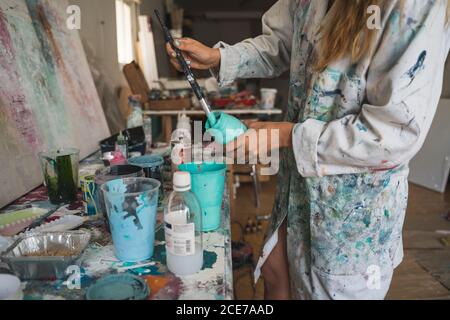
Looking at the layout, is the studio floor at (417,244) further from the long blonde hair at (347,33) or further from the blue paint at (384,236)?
the long blonde hair at (347,33)

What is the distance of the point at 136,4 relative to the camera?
11.2ft

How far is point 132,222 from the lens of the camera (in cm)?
73

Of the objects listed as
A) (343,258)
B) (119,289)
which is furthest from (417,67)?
(119,289)

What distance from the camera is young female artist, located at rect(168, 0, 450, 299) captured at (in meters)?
0.72

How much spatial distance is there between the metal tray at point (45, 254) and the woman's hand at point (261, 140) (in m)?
0.39

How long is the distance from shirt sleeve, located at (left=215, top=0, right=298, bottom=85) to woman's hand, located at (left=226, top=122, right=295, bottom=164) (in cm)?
39

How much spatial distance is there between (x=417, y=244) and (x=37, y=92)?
8.53 ft

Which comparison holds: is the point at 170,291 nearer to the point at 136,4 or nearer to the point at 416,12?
the point at 416,12

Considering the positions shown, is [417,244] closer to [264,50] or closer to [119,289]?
[264,50]

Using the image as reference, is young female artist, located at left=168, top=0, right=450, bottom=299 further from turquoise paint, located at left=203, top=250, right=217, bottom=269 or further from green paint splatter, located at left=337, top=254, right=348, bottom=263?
turquoise paint, located at left=203, top=250, right=217, bottom=269

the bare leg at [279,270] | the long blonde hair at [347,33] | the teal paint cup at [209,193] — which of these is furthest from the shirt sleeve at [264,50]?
the bare leg at [279,270]

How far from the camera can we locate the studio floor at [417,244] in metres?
2.07

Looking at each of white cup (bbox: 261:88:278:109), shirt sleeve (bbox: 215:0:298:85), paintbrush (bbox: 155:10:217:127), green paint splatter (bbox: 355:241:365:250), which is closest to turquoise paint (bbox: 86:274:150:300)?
paintbrush (bbox: 155:10:217:127)

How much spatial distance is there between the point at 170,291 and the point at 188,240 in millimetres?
96
